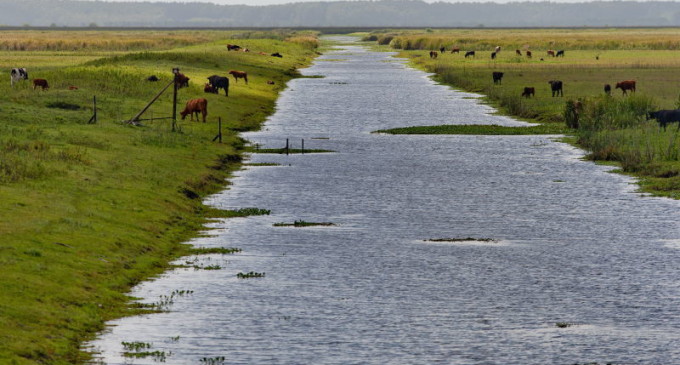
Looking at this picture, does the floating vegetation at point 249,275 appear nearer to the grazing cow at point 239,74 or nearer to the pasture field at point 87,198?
the pasture field at point 87,198

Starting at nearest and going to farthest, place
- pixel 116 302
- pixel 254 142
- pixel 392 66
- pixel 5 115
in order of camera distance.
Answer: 1. pixel 116 302
2. pixel 5 115
3. pixel 254 142
4. pixel 392 66

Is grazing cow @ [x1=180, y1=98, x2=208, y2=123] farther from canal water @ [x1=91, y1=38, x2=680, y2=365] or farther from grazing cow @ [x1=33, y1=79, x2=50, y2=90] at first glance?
canal water @ [x1=91, y1=38, x2=680, y2=365]

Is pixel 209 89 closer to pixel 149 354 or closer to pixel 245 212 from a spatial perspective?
pixel 245 212

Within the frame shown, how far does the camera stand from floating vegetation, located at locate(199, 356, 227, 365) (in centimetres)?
1758

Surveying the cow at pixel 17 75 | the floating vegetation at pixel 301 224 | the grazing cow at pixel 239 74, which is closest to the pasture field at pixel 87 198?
the floating vegetation at pixel 301 224

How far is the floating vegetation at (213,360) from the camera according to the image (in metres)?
17.6

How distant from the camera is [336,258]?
26.2m

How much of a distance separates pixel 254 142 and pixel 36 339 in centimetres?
3673

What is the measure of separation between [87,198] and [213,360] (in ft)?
46.8

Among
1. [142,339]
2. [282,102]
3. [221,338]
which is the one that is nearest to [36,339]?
[142,339]

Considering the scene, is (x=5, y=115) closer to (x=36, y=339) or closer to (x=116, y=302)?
(x=116, y=302)

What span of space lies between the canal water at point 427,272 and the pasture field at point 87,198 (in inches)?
34.3

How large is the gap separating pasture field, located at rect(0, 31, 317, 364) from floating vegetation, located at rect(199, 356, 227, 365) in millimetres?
1945

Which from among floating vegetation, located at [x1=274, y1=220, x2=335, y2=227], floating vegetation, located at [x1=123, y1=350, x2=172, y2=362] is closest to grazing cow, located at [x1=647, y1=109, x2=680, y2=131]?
floating vegetation, located at [x1=274, y1=220, x2=335, y2=227]
